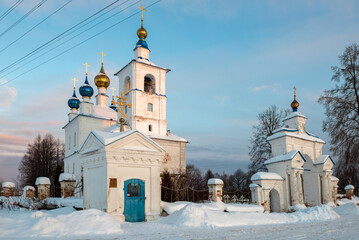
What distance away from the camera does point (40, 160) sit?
44.6 meters

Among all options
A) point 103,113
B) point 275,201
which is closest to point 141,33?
point 103,113

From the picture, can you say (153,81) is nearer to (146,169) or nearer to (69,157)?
(69,157)

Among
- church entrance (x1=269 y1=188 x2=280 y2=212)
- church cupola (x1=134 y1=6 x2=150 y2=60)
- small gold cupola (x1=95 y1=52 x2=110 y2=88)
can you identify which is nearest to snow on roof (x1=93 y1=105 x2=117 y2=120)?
small gold cupola (x1=95 y1=52 x2=110 y2=88)

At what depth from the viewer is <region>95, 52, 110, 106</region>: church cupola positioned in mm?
32281

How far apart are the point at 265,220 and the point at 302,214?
231cm

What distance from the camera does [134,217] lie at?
Result: 11.8m

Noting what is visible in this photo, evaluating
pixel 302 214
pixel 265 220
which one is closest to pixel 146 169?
pixel 265 220

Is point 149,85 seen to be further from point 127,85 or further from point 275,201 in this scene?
point 275,201

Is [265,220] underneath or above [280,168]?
underneath

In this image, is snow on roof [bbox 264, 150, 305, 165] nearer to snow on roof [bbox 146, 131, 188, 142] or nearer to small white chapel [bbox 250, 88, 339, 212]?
small white chapel [bbox 250, 88, 339, 212]

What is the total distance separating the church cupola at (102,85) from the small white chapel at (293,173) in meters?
19.0

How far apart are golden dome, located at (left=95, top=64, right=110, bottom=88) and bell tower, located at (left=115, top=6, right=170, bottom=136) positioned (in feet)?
12.3

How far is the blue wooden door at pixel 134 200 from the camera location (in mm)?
11680

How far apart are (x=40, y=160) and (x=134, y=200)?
37790 mm
